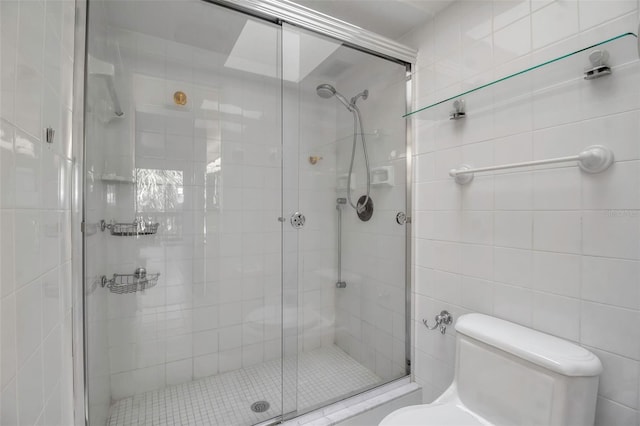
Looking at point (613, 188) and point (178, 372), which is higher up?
point (613, 188)

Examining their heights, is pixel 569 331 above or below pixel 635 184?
below

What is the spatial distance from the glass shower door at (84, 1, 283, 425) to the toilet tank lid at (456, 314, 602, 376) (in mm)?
1076

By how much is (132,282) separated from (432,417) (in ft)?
5.33

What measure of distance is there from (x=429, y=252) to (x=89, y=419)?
5.71 feet

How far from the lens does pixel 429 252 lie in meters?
1.68

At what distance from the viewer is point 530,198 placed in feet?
4.00

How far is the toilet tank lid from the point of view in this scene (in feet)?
3.13

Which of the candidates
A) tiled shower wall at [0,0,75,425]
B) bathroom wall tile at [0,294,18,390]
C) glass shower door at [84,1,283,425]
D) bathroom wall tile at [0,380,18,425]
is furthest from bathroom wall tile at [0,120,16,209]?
glass shower door at [84,1,283,425]

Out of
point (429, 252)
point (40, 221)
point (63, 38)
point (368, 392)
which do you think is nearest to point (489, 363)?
point (429, 252)

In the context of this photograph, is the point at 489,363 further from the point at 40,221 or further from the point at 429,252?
the point at 40,221

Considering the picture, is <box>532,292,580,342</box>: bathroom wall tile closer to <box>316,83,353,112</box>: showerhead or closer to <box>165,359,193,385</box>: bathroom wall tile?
<box>316,83,353,112</box>: showerhead

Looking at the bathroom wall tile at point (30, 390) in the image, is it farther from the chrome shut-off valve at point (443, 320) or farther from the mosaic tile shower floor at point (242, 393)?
the chrome shut-off valve at point (443, 320)

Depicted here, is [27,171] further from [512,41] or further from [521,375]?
[512,41]

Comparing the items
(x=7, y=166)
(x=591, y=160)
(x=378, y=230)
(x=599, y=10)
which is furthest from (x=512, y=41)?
(x=7, y=166)
